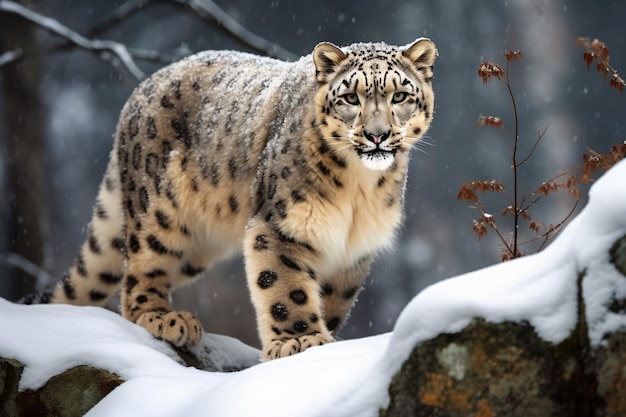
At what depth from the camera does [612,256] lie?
2734 mm

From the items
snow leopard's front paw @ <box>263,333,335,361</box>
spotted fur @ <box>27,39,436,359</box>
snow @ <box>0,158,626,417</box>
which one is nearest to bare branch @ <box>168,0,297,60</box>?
spotted fur @ <box>27,39,436,359</box>

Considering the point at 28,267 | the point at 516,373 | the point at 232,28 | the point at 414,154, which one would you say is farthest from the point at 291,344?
the point at 414,154

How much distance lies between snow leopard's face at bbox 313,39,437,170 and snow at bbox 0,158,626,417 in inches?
48.9

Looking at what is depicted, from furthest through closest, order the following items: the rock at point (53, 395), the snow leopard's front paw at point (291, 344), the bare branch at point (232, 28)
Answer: the bare branch at point (232, 28) < the snow leopard's front paw at point (291, 344) < the rock at point (53, 395)

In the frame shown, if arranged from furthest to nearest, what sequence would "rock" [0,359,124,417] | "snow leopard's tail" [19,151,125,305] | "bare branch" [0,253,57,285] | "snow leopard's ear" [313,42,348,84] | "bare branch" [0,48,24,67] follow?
"bare branch" [0,48,24,67] < "bare branch" [0,253,57,285] < "snow leopard's tail" [19,151,125,305] < "snow leopard's ear" [313,42,348,84] < "rock" [0,359,124,417]

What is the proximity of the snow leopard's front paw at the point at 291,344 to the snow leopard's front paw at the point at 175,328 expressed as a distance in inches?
27.9

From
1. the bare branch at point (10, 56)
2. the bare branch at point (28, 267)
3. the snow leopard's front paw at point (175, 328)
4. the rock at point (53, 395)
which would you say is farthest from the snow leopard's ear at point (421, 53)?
the bare branch at point (10, 56)

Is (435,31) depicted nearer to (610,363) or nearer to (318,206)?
(318,206)

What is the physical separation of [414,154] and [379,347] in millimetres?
12995

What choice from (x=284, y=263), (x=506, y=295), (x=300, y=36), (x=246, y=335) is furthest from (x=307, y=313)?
(x=300, y=36)

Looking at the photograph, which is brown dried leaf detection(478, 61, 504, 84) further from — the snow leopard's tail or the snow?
the snow leopard's tail

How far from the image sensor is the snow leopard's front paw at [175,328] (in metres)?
5.35

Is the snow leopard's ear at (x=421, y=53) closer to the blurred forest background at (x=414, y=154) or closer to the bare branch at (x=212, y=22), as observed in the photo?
the bare branch at (x=212, y=22)

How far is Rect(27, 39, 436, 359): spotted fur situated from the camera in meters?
4.89
